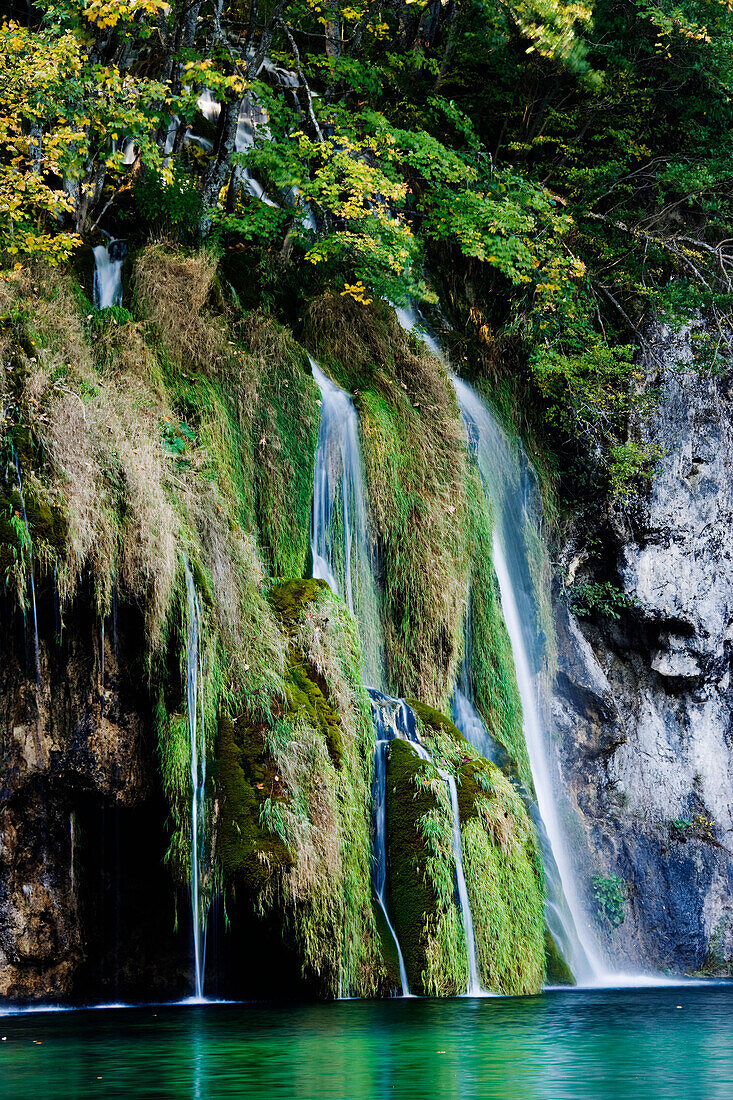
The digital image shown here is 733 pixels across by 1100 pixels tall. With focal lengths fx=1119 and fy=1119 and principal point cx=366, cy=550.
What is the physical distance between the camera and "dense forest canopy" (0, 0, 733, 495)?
1248 centimetres

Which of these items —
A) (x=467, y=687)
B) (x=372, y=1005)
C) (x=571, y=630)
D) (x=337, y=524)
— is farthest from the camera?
(x=571, y=630)

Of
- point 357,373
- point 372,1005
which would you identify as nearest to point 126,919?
point 372,1005

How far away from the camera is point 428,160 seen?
1546 cm

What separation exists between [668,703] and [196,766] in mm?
10814

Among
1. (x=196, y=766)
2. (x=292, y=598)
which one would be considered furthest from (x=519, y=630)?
(x=196, y=766)

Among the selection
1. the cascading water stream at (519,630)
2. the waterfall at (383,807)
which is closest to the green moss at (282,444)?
the waterfall at (383,807)

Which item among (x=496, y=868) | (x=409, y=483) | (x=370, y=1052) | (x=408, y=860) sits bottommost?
(x=370, y=1052)

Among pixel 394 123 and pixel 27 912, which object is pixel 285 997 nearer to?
pixel 27 912

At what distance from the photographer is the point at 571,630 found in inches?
686

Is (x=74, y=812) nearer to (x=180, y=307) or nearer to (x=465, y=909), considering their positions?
(x=465, y=909)

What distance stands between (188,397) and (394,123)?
8.16 metres

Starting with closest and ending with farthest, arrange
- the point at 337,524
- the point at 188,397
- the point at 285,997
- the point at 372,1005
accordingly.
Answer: the point at 372,1005 → the point at 285,997 → the point at 188,397 → the point at 337,524

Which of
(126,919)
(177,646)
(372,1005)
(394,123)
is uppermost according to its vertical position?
(394,123)

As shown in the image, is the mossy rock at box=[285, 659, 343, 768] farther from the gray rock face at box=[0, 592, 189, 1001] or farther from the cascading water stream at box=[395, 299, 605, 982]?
the cascading water stream at box=[395, 299, 605, 982]
